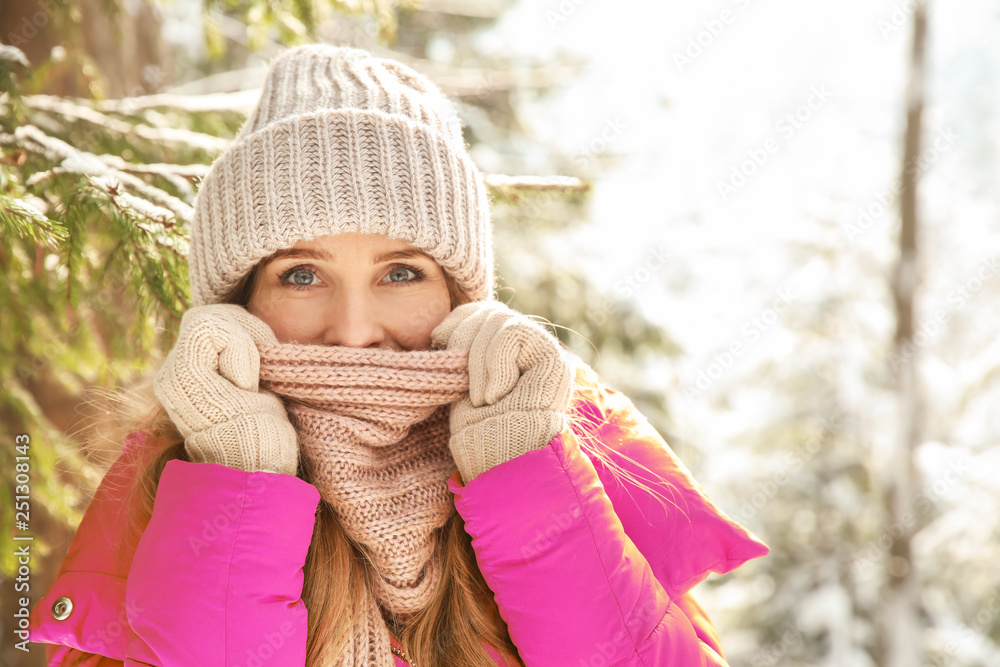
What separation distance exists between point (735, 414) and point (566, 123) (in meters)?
3.04

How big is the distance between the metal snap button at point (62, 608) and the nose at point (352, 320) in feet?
2.55

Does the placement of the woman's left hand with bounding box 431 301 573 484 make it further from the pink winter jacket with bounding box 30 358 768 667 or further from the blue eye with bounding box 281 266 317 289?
the blue eye with bounding box 281 266 317 289

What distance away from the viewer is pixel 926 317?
18.8ft

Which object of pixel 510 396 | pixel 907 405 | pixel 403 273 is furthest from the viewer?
pixel 907 405

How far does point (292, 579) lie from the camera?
4.77ft

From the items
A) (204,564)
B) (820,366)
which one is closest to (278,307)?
(204,564)

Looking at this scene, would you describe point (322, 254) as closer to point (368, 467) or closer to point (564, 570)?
point (368, 467)

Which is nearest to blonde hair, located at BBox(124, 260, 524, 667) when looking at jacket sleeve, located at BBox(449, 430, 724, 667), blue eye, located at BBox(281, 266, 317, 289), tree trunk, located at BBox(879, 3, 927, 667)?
jacket sleeve, located at BBox(449, 430, 724, 667)

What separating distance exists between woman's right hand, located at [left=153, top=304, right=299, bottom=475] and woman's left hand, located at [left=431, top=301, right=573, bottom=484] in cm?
38

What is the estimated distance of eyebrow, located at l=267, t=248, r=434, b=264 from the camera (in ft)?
5.61

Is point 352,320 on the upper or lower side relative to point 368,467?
upper

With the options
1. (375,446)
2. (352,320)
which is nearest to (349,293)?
(352,320)

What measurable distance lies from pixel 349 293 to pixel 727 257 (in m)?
4.44

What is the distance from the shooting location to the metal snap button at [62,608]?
61.3 inches
